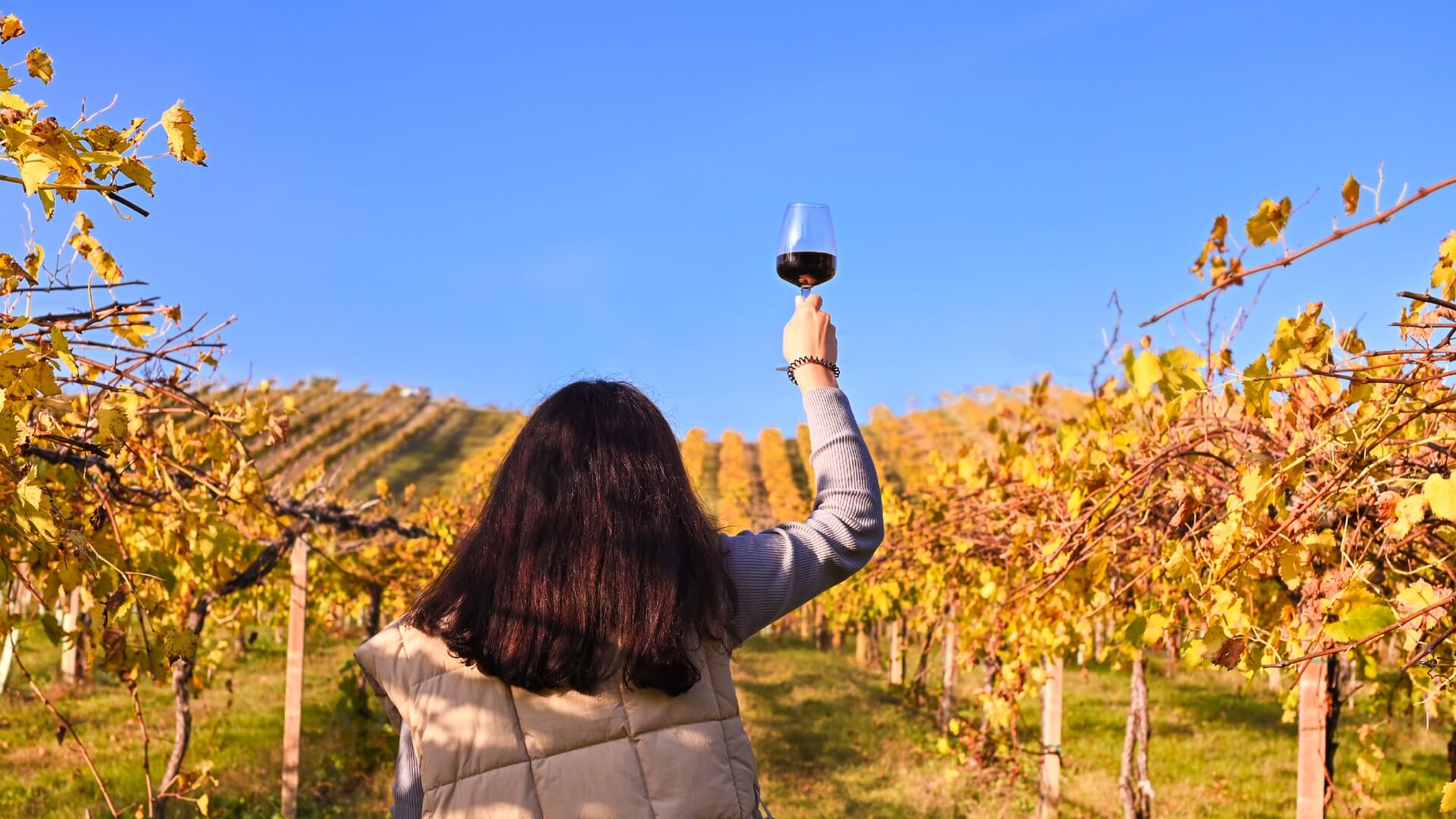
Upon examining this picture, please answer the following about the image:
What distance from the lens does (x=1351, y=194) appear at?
5.79ft

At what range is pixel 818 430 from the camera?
1475 mm

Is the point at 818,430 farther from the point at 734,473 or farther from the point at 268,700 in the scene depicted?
the point at 734,473

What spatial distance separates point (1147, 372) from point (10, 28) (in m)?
1.89

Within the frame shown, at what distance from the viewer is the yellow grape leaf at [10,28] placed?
5.00ft

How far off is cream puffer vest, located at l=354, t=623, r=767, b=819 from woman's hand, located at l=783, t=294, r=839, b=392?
1.53 feet

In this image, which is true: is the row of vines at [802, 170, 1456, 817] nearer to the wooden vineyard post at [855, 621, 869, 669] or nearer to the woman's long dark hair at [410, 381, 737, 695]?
the woman's long dark hair at [410, 381, 737, 695]

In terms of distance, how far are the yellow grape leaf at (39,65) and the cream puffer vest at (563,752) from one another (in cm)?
91

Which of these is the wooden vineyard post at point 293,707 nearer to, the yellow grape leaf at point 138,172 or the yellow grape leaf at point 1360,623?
the yellow grape leaf at point 138,172

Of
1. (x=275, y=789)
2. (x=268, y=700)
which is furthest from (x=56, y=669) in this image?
(x=275, y=789)

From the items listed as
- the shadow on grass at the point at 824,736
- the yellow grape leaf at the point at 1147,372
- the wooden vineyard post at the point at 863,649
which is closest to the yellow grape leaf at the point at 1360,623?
the yellow grape leaf at the point at 1147,372

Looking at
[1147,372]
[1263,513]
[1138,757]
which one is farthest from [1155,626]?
[1138,757]

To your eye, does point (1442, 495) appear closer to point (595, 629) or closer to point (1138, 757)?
point (595, 629)

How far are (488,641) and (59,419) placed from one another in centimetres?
148

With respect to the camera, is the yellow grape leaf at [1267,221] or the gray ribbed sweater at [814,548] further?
the yellow grape leaf at [1267,221]
